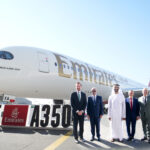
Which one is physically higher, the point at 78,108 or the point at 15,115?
the point at 78,108

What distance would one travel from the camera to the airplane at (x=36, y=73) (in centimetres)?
897

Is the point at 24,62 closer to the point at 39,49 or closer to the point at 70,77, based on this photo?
the point at 39,49

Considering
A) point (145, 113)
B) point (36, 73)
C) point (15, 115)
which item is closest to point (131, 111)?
point (145, 113)

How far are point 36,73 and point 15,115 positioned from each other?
3278 mm

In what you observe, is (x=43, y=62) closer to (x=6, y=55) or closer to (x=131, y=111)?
(x=6, y=55)

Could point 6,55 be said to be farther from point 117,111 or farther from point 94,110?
point 117,111

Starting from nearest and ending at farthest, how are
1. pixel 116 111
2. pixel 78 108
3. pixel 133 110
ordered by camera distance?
pixel 78 108, pixel 116 111, pixel 133 110

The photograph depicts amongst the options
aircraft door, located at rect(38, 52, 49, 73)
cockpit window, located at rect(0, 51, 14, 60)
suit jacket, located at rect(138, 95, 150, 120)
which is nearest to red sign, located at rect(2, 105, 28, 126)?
cockpit window, located at rect(0, 51, 14, 60)

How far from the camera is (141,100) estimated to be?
573 centimetres

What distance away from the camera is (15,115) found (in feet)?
23.2

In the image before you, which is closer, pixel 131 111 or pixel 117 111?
pixel 117 111

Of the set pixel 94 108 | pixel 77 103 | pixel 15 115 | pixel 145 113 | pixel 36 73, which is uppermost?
pixel 36 73

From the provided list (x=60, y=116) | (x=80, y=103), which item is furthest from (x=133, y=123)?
(x=60, y=116)

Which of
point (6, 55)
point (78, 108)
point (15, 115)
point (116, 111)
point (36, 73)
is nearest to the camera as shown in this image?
point (78, 108)
